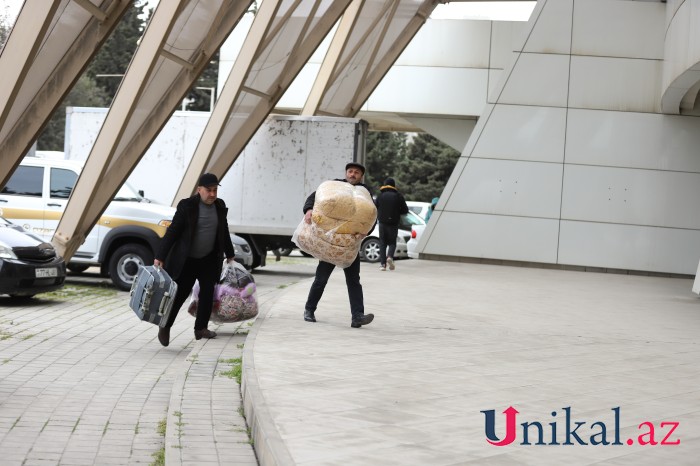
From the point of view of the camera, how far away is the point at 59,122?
65438 millimetres

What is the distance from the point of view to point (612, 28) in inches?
889

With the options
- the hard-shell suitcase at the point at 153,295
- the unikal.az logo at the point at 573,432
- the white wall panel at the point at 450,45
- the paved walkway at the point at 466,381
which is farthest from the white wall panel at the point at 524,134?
the unikal.az logo at the point at 573,432

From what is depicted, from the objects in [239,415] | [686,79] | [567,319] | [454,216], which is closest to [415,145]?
[454,216]

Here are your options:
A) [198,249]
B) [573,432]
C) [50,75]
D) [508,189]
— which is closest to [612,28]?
[508,189]

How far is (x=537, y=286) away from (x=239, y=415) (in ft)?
36.9

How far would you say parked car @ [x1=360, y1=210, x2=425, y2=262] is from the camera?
25.4 meters

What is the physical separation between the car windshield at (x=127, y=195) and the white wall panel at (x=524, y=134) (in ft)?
27.7

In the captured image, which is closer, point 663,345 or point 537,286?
point 663,345

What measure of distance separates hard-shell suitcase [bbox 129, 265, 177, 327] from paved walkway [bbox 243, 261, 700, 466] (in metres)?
0.92

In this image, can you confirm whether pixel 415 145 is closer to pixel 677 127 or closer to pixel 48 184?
pixel 677 127

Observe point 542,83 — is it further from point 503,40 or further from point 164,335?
point 164,335

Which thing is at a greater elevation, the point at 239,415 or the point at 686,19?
the point at 686,19

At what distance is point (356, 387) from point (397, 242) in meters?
20.2

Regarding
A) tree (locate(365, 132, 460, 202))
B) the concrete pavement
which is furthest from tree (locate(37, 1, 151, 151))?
the concrete pavement
